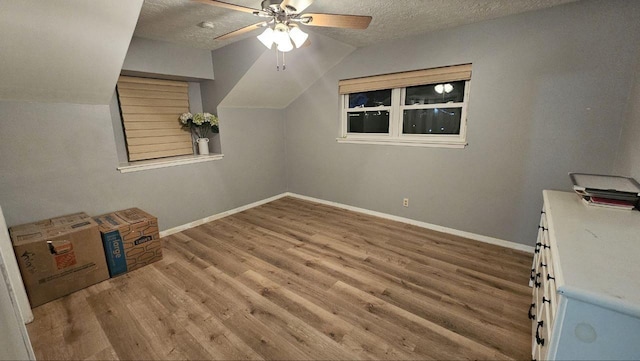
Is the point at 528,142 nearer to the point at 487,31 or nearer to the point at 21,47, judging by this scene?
the point at 487,31

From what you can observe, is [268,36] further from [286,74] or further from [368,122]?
[368,122]

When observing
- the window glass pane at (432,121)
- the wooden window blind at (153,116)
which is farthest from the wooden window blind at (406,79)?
the wooden window blind at (153,116)

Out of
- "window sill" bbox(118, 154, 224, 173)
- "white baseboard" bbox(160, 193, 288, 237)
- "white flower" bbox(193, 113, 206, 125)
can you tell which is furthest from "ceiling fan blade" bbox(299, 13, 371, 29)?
"white baseboard" bbox(160, 193, 288, 237)

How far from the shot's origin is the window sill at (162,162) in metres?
2.85

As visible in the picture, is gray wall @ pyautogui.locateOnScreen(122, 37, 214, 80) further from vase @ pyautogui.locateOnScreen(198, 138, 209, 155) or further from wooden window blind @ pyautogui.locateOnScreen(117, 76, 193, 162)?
vase @ pyautogui.locateOnScreen(198, 138, 209, 155)

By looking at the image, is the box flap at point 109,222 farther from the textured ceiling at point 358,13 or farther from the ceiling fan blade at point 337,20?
the ceiling fan blade at point 337,20

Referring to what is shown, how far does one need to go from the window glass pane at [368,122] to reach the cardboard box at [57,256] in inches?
124

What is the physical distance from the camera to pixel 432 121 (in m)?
3.21

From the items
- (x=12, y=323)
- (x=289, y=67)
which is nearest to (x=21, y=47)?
(x=12, y=323)

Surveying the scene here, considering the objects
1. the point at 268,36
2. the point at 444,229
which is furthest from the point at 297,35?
the point at 444,229

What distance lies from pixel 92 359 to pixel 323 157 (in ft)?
10.8

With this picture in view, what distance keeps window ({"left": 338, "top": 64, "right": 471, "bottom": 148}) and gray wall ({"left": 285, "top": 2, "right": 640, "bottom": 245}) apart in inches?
4.2

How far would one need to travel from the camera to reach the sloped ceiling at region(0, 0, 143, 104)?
5.10 feet

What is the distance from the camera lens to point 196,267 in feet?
8.27
